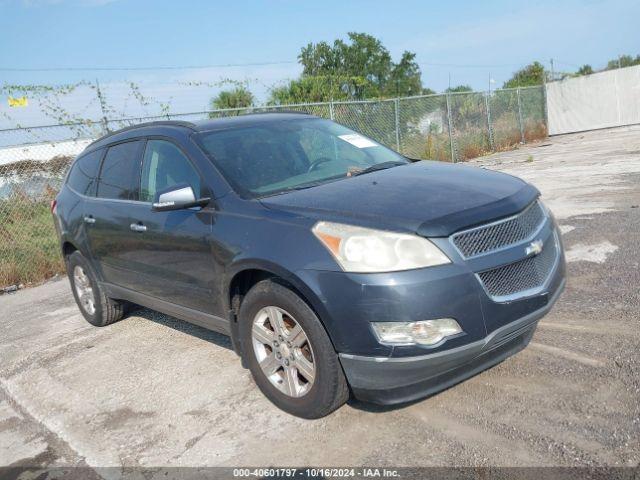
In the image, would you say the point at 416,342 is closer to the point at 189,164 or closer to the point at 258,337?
the point at 258,337

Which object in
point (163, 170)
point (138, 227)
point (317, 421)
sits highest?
point (163, 170)

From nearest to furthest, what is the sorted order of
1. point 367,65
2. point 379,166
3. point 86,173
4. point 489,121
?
point 379,166
point 86,173
point 489,121
point 367,65

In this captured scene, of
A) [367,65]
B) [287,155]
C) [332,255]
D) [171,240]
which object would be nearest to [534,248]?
[332,255]

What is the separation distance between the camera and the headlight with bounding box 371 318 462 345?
117 inches

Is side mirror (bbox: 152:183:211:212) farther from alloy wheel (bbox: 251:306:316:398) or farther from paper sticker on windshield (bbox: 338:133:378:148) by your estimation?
paper sticker on windshield (bbox: 338:133:378:148)

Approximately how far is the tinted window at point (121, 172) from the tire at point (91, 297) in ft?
2.92

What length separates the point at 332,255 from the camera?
311cm

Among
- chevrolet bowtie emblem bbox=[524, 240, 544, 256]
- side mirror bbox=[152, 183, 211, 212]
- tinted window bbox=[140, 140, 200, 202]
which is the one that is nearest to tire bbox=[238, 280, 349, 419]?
side mirror bbox=[152, 183, 211, 212]

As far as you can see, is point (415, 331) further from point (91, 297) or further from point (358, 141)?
point (91, 297)

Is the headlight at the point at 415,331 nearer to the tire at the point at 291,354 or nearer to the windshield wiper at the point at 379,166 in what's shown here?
the tire at the point at 291,354

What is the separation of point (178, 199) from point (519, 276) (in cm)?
210

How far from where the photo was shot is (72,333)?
5949mm

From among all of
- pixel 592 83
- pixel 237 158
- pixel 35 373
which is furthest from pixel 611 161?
pixel 592 83

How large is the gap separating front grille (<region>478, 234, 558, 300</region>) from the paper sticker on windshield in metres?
1.79
